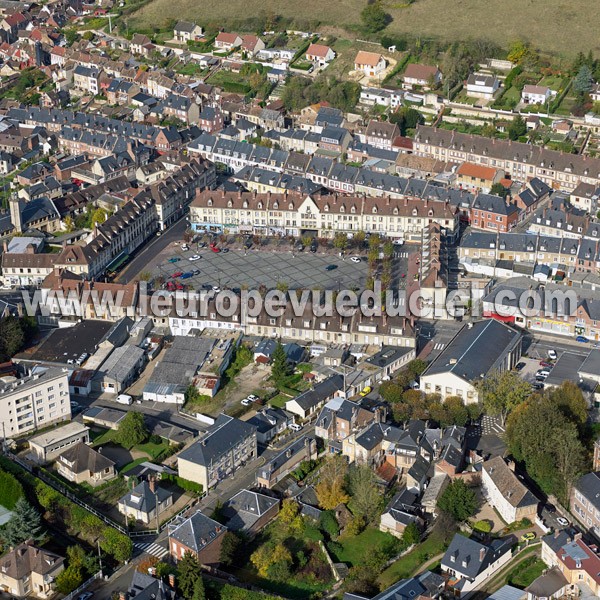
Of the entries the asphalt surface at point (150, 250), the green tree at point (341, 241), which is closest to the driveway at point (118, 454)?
the asphalt surface at point (150, 250)

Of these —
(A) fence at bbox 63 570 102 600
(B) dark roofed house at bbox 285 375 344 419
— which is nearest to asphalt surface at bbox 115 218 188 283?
(B) dark roofed house at bbox 285 375 344 419

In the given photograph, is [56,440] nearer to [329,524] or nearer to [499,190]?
[329,524]

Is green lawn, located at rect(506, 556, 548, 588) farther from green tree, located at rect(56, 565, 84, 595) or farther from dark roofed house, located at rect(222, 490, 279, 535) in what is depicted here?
green tree, located at rect(56, 565, 84, 595)

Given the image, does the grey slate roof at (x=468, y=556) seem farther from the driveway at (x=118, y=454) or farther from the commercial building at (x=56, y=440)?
the commercial building at (x=56, y=440)

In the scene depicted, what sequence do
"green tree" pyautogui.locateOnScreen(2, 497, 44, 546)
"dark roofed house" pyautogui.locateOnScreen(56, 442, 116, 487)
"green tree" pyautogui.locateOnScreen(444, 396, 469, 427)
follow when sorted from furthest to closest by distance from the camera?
"green tree" pyautogui.locateOnScreen(444, 396, 469, 427) → "dark roofed house" pyautogui.locateOnScreen(56, 442, 116, 487) → "green tree" pyautogui.locateOnScreen(2, 497, 44, 546)

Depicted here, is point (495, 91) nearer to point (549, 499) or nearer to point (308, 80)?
point (308, 80)

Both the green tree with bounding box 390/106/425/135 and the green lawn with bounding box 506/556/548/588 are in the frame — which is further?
the green tree with bounding box 390/106/425/135

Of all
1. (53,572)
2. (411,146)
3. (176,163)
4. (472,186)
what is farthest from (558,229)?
(53,572)
